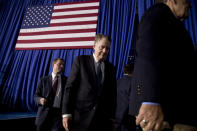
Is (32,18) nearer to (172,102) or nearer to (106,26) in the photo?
(106,26)

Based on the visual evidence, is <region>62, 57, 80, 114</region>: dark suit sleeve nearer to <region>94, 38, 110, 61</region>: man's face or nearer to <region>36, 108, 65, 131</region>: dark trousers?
<region>94, 38, 110, 61</region>: man's face

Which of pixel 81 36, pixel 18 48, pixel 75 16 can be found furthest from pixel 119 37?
pixel 18 48

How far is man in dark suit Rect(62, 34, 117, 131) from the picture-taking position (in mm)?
1202

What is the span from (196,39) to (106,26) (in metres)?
1.95

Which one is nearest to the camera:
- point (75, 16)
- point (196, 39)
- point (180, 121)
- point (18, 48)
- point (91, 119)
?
point (180, 121)

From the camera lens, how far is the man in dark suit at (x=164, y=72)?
58 cm

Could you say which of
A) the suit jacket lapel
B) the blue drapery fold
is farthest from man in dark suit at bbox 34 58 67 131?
the blue drapery fold

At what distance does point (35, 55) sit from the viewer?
3959mm

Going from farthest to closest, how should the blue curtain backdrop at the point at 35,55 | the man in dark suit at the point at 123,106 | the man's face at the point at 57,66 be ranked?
the blue curtain backdrop at the point at 35,55 < the man's face at the point at 57,66 < the man in dark suit at the point at 123,106

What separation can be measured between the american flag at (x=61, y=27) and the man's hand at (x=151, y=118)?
2.90m

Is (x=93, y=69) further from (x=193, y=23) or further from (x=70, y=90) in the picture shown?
(x=193, y=23)

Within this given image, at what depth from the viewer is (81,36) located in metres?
3.49

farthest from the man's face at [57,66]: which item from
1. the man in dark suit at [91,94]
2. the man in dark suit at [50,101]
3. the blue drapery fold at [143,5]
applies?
the blue drapery fold at [143,5]

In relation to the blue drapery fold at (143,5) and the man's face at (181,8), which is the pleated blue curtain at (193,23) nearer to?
the blue drapery fold at (143,5)
